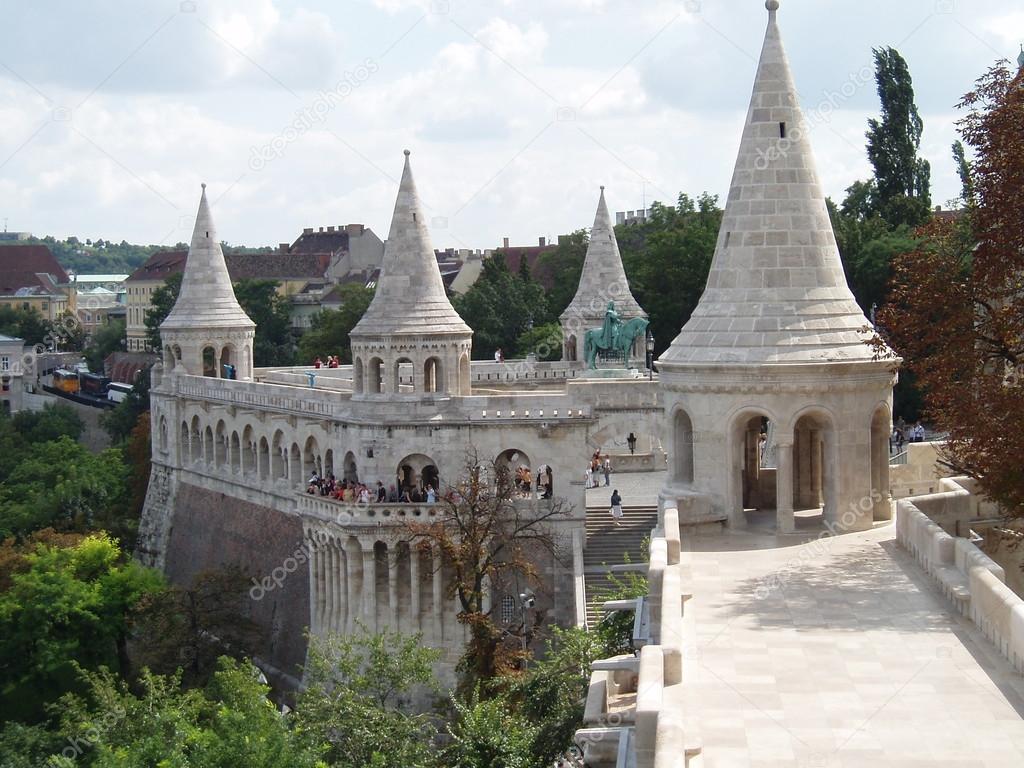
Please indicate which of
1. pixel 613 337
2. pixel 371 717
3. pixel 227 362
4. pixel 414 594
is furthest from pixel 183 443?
pixel 371 717

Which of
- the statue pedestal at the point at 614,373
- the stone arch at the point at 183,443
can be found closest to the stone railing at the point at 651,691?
the statue pedestal at the point at 614,373

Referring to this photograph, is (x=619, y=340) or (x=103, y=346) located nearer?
(x=619, y=340)

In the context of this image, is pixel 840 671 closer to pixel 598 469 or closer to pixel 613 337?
pixel 598 469

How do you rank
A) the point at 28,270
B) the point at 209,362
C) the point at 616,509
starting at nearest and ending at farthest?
the point at 616,509 < the point at 209,362 < the point at 28,270

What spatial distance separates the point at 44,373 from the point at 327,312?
35610 mm

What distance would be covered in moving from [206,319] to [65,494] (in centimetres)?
1038

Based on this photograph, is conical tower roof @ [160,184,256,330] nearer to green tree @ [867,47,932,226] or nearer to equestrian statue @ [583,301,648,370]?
equestrian statue @ [583,301,648,370]

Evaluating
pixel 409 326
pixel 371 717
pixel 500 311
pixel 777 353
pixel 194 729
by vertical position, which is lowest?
pixel 194 729

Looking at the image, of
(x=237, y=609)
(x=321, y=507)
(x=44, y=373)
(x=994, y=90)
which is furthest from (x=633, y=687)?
(x=44, y=373)

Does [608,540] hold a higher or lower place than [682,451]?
lower

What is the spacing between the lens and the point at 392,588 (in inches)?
1576

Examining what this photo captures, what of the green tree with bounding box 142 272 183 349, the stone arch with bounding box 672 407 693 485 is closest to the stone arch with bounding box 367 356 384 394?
the stone arch with bounding box 672 407 693 485

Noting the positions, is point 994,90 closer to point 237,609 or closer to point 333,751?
point 333,751

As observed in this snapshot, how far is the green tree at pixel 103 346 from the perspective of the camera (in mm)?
110000
